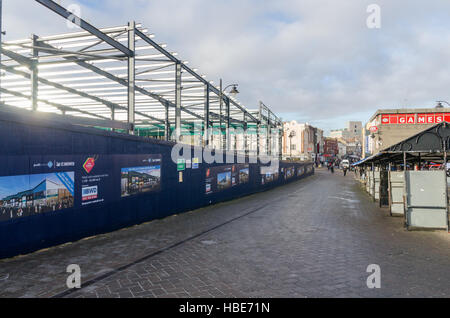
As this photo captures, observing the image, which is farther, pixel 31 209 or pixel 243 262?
pixel 31 209

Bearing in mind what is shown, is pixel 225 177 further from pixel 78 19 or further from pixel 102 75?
pixel 78 19

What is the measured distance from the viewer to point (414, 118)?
3106cm

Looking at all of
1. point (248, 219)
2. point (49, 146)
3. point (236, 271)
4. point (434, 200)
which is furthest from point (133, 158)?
point (434, 200)

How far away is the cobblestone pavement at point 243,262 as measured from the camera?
5152 mm

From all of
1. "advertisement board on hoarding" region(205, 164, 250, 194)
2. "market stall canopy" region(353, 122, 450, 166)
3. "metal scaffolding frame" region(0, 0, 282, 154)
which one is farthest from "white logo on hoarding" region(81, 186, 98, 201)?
"market stall canopy" region(353, 122, 450, 166)

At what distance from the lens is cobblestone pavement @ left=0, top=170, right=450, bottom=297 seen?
5152mm

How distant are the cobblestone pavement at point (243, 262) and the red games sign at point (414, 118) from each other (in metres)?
24.5

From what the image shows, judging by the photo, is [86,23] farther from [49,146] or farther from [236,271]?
[236,271]

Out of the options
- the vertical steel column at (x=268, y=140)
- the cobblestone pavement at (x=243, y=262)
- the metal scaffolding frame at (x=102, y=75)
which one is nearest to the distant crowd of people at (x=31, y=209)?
the cobblestone pavement at (x=243, y=262)

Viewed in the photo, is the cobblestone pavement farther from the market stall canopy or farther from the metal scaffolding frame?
the metal scaffolding frame

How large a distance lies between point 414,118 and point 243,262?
3205cm

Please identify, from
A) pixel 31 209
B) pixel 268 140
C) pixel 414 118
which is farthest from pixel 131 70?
pixel 414 118

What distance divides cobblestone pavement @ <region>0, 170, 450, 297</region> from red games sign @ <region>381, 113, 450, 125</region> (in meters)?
24.5

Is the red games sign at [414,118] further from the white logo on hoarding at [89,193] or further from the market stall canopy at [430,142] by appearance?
the white logo on hoarding at [89,193]
